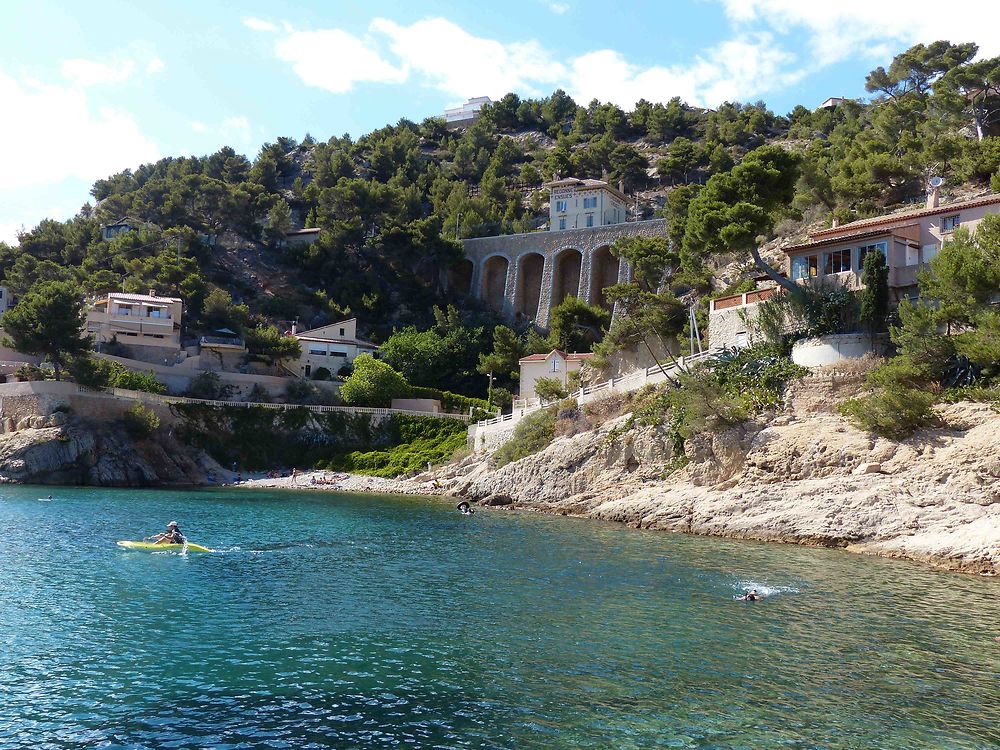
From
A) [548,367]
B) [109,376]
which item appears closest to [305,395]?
[109,376]

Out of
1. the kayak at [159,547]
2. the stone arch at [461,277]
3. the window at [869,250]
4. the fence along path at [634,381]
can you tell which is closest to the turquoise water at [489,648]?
the kayak at [159,547]

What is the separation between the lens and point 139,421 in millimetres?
55781

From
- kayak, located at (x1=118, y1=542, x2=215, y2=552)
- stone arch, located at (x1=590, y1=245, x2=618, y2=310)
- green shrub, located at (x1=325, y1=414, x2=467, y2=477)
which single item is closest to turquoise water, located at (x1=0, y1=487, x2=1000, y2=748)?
kayak, located at (x1=118, y1=542, x2=215, y2=552)

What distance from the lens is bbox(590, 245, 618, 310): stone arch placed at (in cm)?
7706

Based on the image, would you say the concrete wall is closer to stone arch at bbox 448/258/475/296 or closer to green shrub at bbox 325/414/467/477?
green shrub at bbox 325/414/467/477

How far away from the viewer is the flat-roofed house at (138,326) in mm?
65625

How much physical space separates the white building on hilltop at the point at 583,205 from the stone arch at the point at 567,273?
15.3 feet

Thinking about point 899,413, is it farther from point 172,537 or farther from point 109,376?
point 109,376

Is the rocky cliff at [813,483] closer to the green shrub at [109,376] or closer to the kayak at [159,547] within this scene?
the kayak at [159,547]

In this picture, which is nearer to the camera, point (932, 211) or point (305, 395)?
point (932, 211)

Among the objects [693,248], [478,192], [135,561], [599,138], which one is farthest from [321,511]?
[599,138]

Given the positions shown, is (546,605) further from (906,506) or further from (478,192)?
(478,192)

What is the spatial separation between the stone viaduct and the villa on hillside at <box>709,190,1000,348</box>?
106 feet

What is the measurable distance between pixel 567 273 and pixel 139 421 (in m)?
41.7
